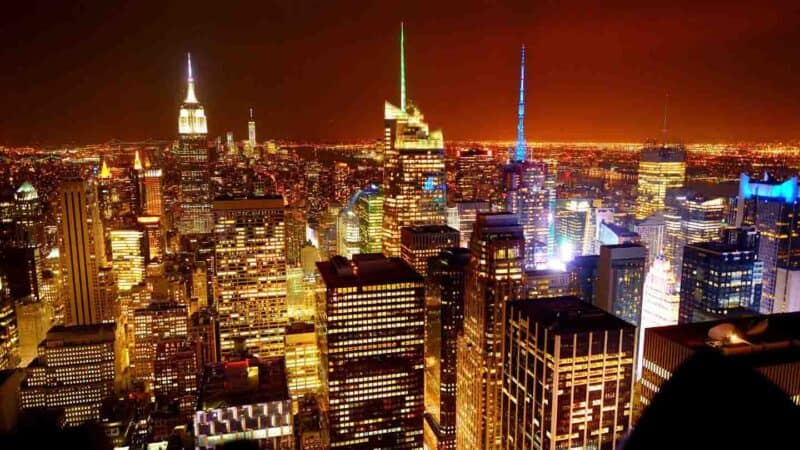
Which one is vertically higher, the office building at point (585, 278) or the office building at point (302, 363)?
the office building at point (585, 278)

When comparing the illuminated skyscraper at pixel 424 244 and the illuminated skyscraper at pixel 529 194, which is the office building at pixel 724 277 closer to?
A: the illuminated skyscraper at pixel 424 244

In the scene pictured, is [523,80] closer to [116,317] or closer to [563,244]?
[563,244]

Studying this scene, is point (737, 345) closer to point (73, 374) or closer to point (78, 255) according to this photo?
point (73, 374)

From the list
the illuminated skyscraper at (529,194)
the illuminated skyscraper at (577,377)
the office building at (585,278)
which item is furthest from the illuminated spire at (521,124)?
the illuminated skyscraper at (577,377)

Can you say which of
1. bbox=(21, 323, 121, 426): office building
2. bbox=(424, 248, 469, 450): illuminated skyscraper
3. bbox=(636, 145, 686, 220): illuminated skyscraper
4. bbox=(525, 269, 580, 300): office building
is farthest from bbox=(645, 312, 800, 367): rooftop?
bbox=(636, 145, 686, 220): illuminated skyscraper

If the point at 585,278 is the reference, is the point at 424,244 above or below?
above

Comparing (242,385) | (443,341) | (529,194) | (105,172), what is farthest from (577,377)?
(105,172)

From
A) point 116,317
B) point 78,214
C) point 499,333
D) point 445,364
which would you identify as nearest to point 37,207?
point 78,214
